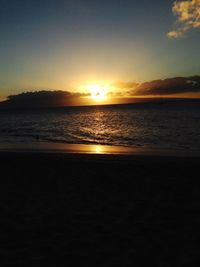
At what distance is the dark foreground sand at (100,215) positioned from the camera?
5.27m

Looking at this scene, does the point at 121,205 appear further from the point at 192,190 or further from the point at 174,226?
the point at 192,190

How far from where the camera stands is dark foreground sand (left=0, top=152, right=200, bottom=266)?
17.3ft

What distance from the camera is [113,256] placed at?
→ 17.1 ft

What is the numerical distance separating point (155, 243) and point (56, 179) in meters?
5.94

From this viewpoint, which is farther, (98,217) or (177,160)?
(177,160)

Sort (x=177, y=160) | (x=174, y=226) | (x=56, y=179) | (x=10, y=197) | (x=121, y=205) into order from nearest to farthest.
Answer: (x=174, y=226) < (x=121, y=205) < (x=10, y=197) < (x=56, y=179) < (x=177, y=160)

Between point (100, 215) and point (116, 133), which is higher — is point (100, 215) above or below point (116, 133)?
above

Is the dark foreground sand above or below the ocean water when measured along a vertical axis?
above

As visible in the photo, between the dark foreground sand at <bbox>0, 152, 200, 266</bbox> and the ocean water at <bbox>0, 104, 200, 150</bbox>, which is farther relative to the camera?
the ocean water at <bbox>0, 104, 200, 150</bbox>

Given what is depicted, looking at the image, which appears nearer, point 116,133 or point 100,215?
point 100,215

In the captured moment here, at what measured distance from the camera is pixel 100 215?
282 inches

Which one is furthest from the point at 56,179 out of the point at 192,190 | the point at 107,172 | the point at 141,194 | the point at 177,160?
the point at 177,160

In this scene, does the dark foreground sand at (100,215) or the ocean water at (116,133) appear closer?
the dark foreground sand at (100,215)

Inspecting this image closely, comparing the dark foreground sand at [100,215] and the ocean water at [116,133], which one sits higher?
the dark foreground sand at [100,215]
